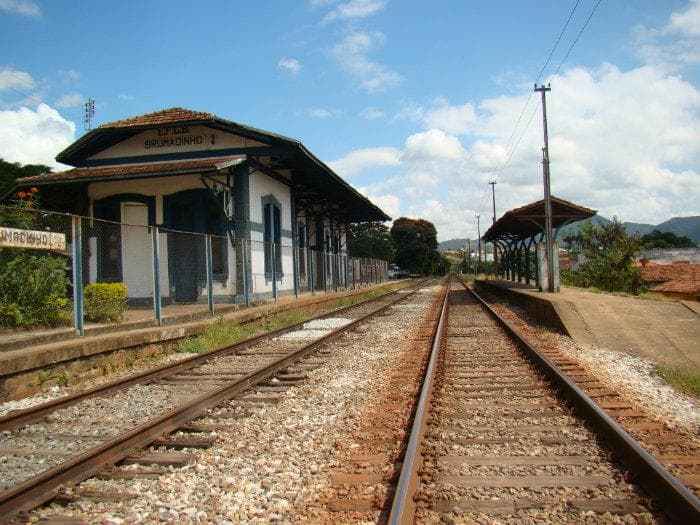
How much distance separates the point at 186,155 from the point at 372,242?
51.7 metres

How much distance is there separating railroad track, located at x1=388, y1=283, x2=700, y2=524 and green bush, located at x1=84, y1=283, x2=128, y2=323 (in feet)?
21.4

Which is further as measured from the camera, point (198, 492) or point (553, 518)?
point (198, 492)

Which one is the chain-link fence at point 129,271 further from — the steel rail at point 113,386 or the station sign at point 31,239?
the steel rail at point 113,386

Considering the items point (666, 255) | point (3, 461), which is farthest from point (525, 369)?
point (666, 255)

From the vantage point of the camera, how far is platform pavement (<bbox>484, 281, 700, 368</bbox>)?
995 cm

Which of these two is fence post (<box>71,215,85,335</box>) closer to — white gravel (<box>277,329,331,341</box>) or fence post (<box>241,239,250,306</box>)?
white gravel (<box>277,329,331,341</box>)

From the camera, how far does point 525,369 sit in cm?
728

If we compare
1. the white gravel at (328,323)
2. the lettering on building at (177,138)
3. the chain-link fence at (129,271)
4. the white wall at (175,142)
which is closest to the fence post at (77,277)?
the chain-link fence at (129,271)

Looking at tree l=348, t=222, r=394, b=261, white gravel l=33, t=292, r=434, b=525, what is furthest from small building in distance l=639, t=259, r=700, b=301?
tree l=348, t=222, r=394, b=261

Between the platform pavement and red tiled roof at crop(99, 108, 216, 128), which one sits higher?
red tiled roof at crop(99, 108, 216, 128)

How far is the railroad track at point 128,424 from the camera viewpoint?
3701mm

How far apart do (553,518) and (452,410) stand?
225cm

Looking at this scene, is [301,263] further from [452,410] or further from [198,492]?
[198,492]

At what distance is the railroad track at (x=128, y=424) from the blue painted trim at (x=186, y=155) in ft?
29.4
